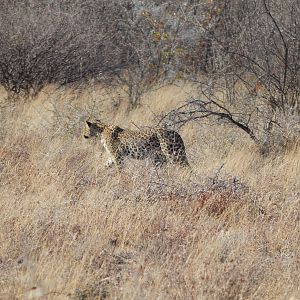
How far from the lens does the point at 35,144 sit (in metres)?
9.00

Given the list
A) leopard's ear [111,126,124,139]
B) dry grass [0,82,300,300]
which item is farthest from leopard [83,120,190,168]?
dry grass [0,82,300,300]

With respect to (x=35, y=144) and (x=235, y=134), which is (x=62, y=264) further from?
(x=235, y=134)

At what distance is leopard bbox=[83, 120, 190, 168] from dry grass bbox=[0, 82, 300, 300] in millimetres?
227

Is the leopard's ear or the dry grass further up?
the leopard's ear

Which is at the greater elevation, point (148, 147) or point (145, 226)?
point (148, 147)

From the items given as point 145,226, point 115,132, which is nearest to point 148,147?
point 115,132

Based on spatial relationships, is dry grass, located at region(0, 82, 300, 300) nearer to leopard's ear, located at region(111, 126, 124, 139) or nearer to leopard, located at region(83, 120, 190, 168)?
leopard, located at region(83, 120, 190, 168)

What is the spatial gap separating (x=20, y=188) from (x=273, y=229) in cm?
261

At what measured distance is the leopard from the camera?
26.1 feet

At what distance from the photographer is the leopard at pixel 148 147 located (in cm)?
794

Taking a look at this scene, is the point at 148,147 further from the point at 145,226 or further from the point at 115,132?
the point at 145,226

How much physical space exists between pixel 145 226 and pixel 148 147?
246 centimetres

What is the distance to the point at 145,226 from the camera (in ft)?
18.7

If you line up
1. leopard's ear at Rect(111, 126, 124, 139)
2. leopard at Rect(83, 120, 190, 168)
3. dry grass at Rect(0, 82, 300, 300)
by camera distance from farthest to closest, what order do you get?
leopard's ear at Rect(111, 126, 124, 139), leopard at Rect(83, 120, 190, 168), dry grass at Rect(0, 82, 300, 300)
